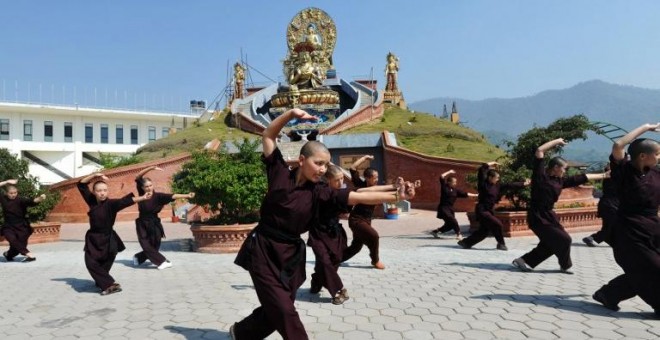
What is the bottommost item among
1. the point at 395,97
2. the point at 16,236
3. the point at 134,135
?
the point at 16,236

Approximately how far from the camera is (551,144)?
250 inches

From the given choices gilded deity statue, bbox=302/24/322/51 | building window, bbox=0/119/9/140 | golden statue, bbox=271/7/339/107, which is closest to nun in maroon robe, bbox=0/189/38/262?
golden statue, bbox=271/7/339/107

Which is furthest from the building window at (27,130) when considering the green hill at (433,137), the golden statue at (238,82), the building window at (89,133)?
the green hill at (433,137)

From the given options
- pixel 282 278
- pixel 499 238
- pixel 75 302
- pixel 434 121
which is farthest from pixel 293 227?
pixel 434 121

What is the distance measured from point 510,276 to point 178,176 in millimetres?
7654

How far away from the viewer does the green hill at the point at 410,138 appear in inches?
1024

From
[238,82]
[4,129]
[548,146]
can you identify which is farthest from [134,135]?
[548,146]

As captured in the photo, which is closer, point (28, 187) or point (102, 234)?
point (102, 234)

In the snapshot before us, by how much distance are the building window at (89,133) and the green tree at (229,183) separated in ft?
141

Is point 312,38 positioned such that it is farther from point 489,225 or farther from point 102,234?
point 102,234

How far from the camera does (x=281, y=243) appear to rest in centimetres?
382

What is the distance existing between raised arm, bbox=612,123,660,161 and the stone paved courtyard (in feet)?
5.42

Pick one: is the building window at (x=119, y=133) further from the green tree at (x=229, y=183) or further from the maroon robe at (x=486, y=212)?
the maroon robe at (x=486, y=212)

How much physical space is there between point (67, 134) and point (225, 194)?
4407 centimetres
